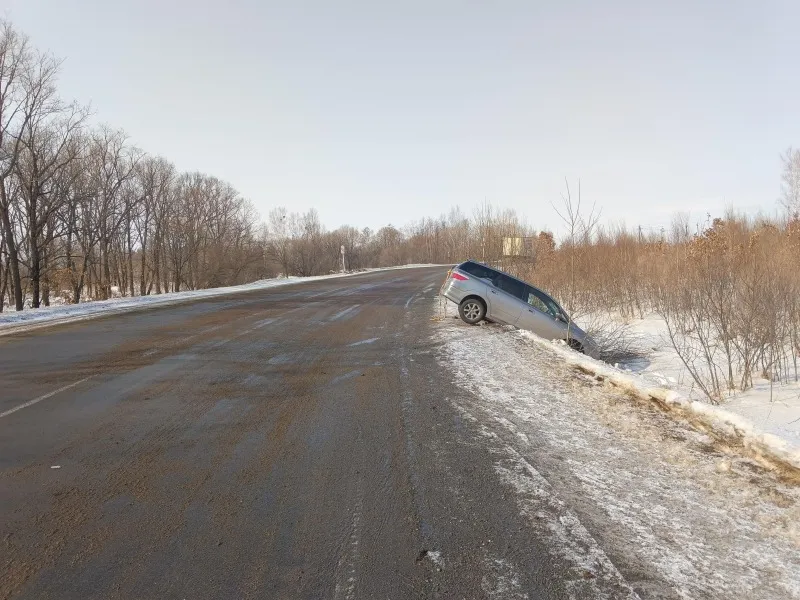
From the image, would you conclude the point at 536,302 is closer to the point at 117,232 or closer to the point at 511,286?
the point at 511,286

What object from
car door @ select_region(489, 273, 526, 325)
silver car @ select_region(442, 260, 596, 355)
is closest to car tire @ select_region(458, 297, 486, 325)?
silver car @ select_region(442, 260, 596, 355)

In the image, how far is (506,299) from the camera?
12.2 meters

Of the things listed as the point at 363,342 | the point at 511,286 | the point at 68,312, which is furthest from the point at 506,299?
the point at 68,312

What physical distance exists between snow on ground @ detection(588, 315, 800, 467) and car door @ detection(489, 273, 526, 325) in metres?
2.75

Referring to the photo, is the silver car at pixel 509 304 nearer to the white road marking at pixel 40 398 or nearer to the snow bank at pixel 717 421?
the snow bank at pixel 717 421

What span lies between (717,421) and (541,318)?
21.8 ft

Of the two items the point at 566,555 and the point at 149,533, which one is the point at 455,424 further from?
the point at 149,533

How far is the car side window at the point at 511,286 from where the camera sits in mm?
12279

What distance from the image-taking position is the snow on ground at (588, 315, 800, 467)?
4820 millimetres

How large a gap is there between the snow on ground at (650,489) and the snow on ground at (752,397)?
0.52 metres

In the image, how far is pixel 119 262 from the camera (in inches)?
2170

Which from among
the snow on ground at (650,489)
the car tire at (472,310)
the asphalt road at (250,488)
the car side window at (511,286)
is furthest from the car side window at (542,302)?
the snow on ground at (650,489)

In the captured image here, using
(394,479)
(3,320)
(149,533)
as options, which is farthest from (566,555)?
(3,320)

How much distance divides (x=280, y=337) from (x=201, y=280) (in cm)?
4365
